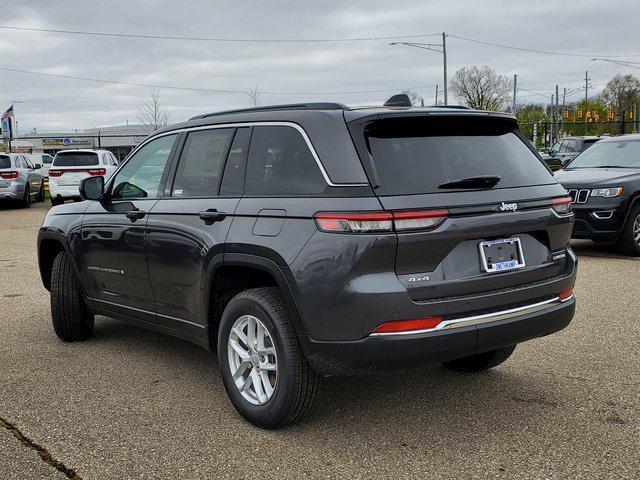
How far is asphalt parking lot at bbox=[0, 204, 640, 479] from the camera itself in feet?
11.2

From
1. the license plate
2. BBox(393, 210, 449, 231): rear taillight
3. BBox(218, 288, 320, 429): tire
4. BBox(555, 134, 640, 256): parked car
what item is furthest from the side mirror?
BBox(555, 134, 640, 256): parked car

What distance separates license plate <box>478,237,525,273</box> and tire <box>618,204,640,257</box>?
6.71 metres

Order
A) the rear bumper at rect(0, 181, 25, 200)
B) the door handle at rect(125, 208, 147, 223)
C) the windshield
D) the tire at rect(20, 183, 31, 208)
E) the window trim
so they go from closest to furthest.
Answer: the window trim → the door handle at rect(125, 208, 147, 223) → the windshield → the rear bumper at rect(0, 181, 25, 200) → the tire at rect(20, 183, 31, 208)

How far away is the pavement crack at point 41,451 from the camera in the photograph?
11.1ft

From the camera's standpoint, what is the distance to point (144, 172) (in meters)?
5.04

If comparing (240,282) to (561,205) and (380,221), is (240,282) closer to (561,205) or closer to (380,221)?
(380,221)

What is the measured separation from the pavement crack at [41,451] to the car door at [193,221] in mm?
1124

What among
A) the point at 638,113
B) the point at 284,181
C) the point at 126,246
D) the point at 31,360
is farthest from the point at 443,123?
the point at 638,113

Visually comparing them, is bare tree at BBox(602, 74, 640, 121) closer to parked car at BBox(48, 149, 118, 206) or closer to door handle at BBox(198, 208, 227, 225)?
parked car at BBox(48, 149, 118, 206)

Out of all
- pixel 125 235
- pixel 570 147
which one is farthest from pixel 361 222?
pixel 570 147

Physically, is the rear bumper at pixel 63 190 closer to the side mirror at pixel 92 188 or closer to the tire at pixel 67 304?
the tire at pixel 67 304

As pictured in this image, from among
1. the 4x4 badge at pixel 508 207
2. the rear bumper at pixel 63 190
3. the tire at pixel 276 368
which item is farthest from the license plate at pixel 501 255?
the rear bumper at pixel 63 190

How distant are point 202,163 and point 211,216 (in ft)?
1.75

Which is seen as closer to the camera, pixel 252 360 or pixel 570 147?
pixel 252 360
